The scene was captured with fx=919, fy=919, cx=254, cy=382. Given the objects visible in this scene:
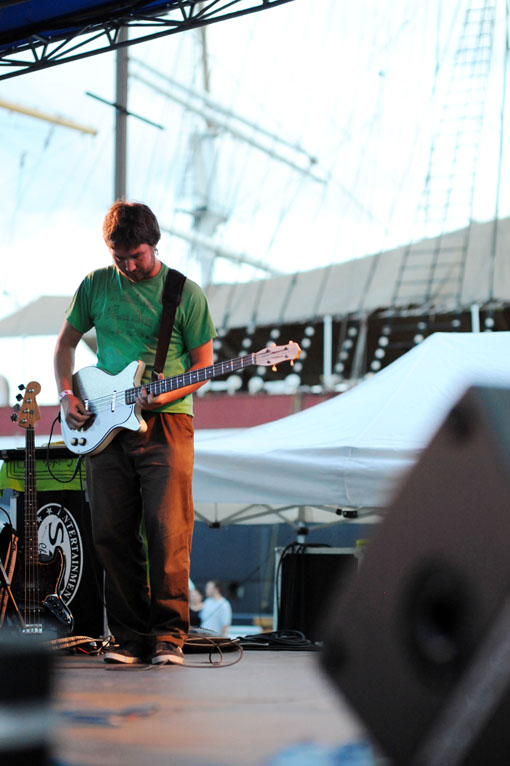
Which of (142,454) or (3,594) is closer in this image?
(142,454)

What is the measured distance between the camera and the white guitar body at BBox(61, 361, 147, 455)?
3.57 metres

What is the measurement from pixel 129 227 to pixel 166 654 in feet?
5.28

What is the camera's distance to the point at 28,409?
4.85 metres

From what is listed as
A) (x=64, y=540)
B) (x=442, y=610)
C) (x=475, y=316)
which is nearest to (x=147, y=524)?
(x=64, y=540)

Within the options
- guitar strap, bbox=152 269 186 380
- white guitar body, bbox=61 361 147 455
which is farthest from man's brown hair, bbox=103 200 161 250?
white guitar body, bbox=61 361 147 455

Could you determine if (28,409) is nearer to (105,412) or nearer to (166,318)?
(105,412)

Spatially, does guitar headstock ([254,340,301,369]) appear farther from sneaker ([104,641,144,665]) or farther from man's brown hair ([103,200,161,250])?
sneaker ([104,641,144,665])

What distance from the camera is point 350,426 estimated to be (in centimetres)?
580

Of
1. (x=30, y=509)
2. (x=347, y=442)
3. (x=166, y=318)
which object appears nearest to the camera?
(x=166, y=318)

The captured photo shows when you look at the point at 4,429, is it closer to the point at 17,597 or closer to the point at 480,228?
the point at 480,228

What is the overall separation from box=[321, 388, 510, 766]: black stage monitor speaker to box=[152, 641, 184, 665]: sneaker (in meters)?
2.28

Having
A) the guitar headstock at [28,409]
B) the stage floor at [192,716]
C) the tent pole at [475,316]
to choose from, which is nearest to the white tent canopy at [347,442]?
the guitar headstock at [28,409]

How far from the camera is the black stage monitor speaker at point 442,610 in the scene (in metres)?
0.97

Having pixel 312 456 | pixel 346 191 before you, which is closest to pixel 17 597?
pixel 312 456
